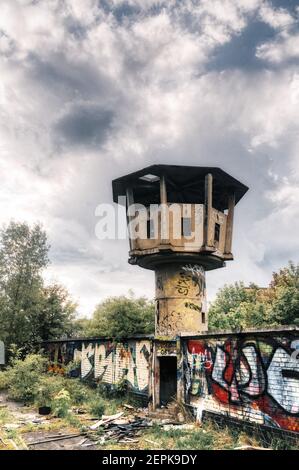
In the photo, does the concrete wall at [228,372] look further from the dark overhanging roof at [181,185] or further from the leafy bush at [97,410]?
the dark overhanging roof at [181,185]

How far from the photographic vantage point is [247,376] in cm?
963

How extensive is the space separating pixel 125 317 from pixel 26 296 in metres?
12.0

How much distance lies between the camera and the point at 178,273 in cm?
1508

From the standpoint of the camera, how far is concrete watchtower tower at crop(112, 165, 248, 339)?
14.5 m

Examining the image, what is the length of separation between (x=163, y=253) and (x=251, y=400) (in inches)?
260

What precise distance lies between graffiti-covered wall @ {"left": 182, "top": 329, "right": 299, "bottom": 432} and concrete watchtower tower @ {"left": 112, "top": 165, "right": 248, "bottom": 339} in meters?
2.21

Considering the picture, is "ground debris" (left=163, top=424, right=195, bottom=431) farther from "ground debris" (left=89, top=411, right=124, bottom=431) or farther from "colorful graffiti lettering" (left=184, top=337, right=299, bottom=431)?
"ground debris" (left=89, top=411, right=124, bottom=431)

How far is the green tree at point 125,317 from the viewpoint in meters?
16.4

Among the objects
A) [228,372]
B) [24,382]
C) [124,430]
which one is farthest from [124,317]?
[228,372]

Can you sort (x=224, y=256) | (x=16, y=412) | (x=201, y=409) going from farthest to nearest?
(x=224, y=256) → (x=16, y=412) → (x=201, y=409)

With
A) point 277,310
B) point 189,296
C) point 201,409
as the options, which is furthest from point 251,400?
point 277,310

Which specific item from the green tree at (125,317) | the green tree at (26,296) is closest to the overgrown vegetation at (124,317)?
the green tree at (125,317)

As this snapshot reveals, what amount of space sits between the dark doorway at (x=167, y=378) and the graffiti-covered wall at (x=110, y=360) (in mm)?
604

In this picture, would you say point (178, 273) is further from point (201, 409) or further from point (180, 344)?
point (201, 409)
